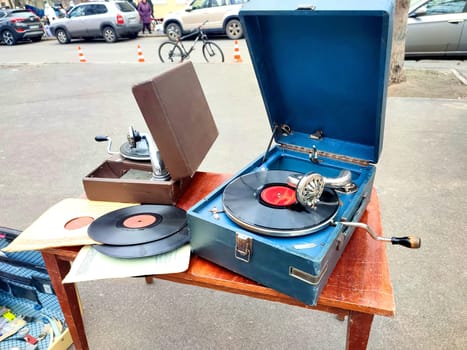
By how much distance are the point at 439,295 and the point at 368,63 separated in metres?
1.50

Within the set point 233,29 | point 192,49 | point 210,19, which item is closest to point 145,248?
point 192,49

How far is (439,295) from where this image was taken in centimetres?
199

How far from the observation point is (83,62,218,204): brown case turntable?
1203 mm

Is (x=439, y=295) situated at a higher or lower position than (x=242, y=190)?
lower

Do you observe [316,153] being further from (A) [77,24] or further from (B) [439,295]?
(A) [77,24]

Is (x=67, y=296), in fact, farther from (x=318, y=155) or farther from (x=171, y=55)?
(x=171, y=55)

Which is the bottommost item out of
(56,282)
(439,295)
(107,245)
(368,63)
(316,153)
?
(439,295)

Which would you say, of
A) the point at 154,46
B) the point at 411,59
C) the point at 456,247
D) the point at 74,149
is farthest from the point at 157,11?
the point at 456,247

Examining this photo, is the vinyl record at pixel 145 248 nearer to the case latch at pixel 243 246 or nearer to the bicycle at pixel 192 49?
the case latch at pixel 243 246

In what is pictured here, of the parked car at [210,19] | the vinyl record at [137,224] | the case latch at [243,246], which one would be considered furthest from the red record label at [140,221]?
the parked car at [210,19]

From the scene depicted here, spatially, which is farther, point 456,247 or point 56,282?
point 456,247

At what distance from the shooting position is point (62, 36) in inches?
475

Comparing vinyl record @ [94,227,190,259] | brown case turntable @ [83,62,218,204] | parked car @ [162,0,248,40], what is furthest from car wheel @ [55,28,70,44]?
vinyl record @ [94,227,190,259]

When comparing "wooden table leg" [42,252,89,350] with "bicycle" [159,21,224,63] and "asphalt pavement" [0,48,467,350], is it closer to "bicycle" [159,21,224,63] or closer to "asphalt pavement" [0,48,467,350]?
"asphalt pavement" [0,48,467,350]
